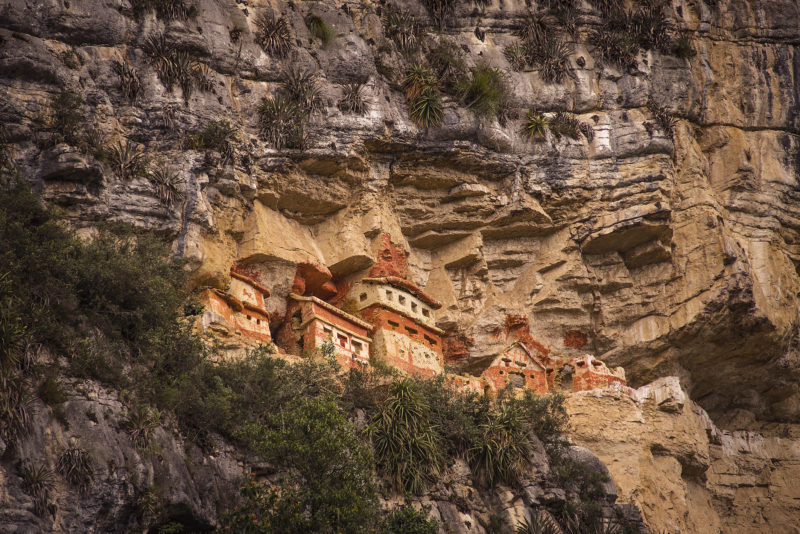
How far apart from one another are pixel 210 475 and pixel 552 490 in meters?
10.0

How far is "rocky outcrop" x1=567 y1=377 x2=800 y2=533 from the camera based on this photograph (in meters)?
28.9

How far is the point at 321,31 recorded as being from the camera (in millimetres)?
33969

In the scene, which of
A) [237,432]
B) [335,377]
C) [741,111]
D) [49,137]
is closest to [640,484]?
[335,377]

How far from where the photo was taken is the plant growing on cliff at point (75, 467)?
54.2 feet

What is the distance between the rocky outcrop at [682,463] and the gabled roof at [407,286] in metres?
6.20

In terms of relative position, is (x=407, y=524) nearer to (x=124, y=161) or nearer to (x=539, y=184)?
(x=124, y=161)

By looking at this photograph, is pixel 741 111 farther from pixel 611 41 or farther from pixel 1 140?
pixel 1 140

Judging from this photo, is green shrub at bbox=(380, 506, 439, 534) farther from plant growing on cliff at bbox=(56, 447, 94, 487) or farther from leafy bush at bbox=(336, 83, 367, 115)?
leafy bush at bbox=(336, 83, 367, 115)

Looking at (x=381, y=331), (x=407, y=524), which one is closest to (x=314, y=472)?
(x=407, y=524)

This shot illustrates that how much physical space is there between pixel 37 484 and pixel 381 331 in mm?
16549

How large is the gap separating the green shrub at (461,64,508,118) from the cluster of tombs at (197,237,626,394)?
6308mm

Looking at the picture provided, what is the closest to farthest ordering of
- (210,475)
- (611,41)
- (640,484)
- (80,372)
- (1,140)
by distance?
(80,372), (210,475), (1,140), (640,484), (611,41)

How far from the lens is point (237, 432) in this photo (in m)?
20.5

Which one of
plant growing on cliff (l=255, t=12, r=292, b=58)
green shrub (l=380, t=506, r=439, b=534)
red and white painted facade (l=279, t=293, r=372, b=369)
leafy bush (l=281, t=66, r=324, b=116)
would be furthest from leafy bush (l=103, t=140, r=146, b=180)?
green shrub (l=380, t=506, r=439, b=534)
